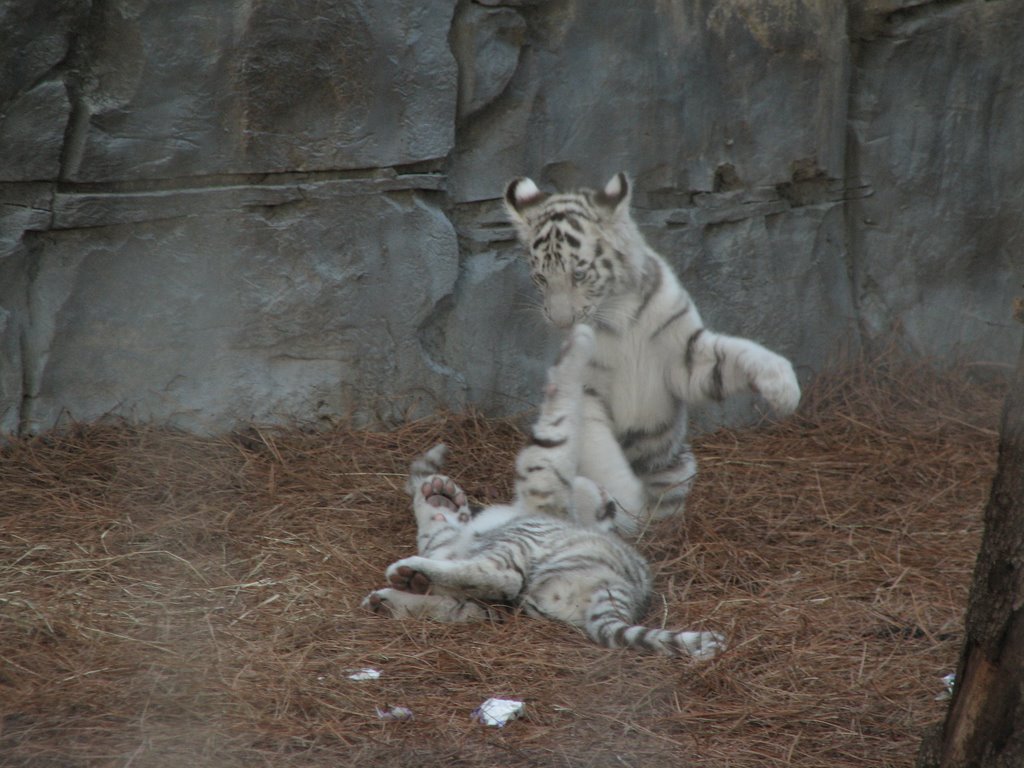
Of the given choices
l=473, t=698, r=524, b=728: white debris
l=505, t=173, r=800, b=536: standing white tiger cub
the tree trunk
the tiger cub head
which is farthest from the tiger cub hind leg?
the tree trunk

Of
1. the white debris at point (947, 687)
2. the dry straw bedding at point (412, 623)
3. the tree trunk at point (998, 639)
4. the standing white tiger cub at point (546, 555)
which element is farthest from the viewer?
the standing white tiger cub at point (546, 555)

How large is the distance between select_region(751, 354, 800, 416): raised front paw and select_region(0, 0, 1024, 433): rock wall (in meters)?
1.46

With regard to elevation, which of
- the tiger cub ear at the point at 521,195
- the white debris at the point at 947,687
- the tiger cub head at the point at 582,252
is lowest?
the white debris at the point at 947,687

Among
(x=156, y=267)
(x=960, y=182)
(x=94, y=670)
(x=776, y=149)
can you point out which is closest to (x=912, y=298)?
(x=960, y=182)

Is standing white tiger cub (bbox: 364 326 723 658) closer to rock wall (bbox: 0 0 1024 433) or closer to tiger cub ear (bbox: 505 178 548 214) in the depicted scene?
tiger cub ear (bbox: 505 178 548 214)

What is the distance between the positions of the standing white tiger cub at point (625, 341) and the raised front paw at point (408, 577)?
1.19 m

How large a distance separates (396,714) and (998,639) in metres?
1.51

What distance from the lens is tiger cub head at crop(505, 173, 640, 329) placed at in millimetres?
4871

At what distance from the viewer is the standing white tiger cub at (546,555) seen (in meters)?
3.72

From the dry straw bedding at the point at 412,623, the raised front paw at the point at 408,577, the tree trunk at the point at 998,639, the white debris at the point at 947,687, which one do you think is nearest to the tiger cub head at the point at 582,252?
the dry straw bedding at the point at 412,623

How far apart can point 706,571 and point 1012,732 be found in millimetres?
2087

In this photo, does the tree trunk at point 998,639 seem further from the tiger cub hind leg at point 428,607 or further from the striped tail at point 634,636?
the tiger cub hind leg at point 428,607

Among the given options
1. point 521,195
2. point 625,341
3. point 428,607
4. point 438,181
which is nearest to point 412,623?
point 428,607

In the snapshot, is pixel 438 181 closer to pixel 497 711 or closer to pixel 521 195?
pixel 521 195
